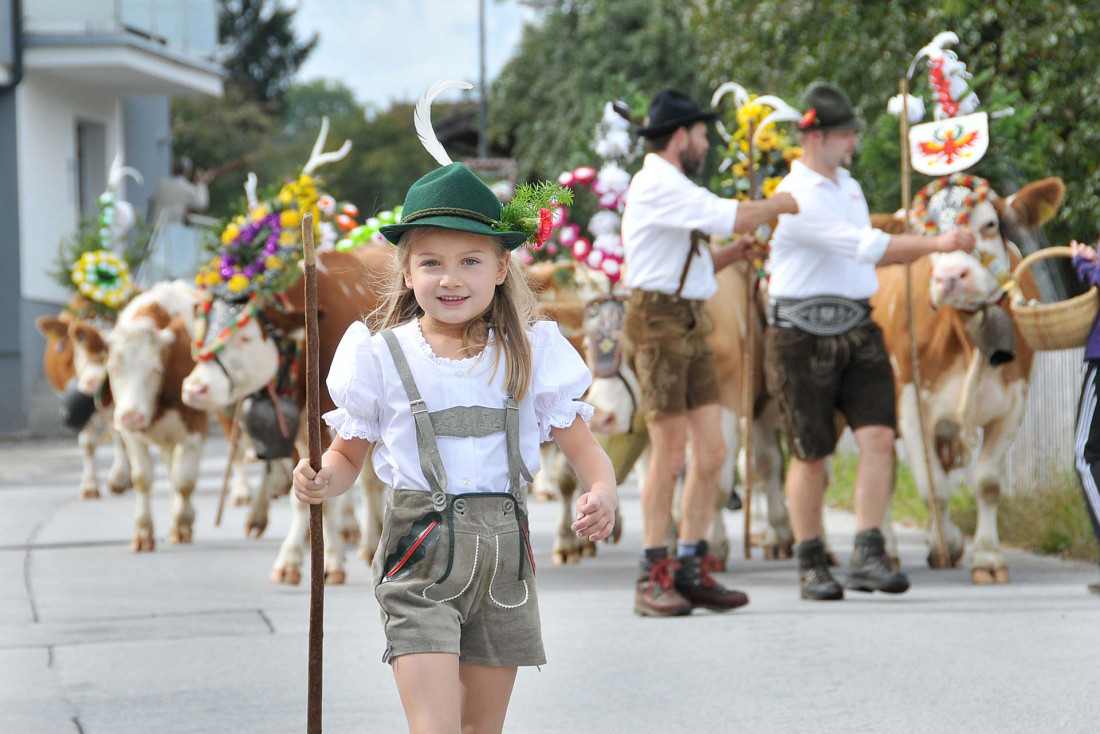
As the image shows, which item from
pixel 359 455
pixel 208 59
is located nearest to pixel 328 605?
pixel 359 455

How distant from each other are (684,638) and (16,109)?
72.6 feet

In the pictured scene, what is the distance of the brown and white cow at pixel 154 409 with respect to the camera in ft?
33.7

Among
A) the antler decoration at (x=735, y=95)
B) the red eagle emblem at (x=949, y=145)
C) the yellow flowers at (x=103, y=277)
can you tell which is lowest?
the yellow flowers at (x=103, y=277)

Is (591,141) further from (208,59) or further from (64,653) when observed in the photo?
(208,59)

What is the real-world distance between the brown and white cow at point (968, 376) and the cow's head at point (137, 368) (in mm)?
4592

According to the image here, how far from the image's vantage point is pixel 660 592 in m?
7.28

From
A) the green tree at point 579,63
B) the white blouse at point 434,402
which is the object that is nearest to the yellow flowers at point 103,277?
the white blouse at point 434,402

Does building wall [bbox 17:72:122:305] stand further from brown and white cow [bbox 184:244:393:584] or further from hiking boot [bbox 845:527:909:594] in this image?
hiking boot [bbox 845:527:909:594]

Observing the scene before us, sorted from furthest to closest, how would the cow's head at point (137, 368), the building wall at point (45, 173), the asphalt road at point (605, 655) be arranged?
1. the building wall at point (45, 173)
2. the cow's head at point (137, 368)
3. the asphalt road at point (605, 655)

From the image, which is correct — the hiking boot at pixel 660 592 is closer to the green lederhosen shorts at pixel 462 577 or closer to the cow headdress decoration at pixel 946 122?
the cow headdress decoration at pixel 946 122

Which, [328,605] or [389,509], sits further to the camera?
[328,605]

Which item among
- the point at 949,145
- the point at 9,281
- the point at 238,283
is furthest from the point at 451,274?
the point at 9,281

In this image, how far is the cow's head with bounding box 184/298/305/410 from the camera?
896cm

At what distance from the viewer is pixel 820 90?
7.56 metres
